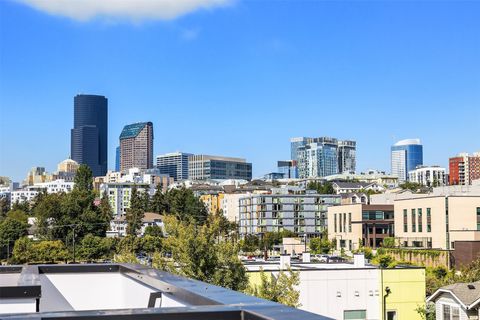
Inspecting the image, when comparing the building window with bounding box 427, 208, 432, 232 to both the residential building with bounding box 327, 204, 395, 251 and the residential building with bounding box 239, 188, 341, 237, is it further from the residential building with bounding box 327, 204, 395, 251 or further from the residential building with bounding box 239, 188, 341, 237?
the residential building with bounding box 239, 188, 341, 237

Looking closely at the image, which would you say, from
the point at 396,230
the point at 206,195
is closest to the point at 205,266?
the point at 396,230

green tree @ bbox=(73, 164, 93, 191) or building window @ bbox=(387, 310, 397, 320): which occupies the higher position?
green tree @ bbox=(73, 164, 93, 191)

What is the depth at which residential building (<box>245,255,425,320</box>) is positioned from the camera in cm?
2814

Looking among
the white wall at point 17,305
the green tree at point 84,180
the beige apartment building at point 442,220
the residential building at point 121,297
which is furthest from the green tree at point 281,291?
the green tree at point 84,180

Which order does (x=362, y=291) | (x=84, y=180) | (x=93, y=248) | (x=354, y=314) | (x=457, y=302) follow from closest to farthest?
(x=457, y=302)
(x=362, y=291)
(x=354, y=314)
(x=93, y=248)
(x=84, y=180)

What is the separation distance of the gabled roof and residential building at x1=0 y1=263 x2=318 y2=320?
2044 centimetres

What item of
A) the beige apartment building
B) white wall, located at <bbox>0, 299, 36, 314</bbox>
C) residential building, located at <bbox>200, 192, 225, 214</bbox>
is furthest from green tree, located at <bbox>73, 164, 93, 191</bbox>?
white wall, located at <bbox>0, 299, 36, 314</bbox>

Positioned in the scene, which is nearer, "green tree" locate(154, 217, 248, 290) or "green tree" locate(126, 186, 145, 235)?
"green tree" locate(154, 217, 248, 290)

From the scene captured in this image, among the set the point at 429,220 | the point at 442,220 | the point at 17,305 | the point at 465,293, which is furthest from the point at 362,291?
the point at 429,220

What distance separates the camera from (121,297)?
9.34 meters

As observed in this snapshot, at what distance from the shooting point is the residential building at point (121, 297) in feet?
13.2

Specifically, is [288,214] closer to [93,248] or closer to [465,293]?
[93,248]

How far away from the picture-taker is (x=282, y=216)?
446 ft

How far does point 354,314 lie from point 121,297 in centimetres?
2095
